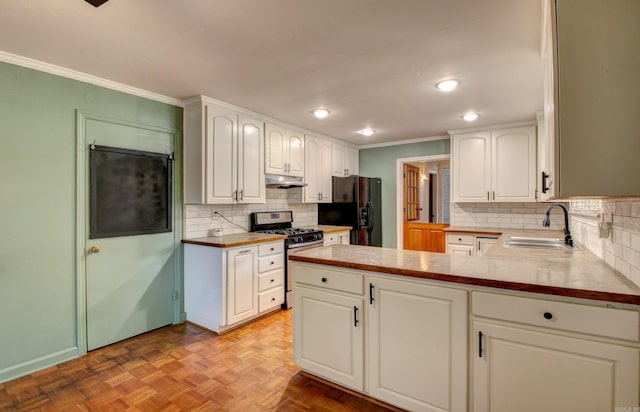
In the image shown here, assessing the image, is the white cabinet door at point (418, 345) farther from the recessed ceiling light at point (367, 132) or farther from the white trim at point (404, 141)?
the white trim at point (404, 141)

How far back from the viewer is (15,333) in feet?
7.47

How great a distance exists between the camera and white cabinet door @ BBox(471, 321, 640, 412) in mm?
1265

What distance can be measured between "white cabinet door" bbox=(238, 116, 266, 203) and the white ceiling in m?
0.36

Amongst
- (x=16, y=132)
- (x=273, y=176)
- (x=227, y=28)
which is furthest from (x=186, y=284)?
(x=227, y=28)

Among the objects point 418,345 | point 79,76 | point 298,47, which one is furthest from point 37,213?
point 418,345

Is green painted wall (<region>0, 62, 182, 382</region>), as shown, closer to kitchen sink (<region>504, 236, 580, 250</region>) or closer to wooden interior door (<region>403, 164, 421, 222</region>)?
kitchen sink (<region>504, 236, 580, 250</region>)

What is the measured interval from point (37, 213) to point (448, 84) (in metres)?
3.45

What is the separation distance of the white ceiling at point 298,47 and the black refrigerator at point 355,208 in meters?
1.80

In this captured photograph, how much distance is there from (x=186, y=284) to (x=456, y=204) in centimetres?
378

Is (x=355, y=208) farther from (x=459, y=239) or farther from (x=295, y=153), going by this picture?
(x=459, y=239)

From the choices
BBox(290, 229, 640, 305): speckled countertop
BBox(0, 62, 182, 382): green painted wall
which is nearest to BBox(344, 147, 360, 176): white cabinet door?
BBox(290, 229, 640, 305): speckled countertop

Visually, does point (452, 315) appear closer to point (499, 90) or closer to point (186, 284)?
point (499, 90)

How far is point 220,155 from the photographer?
3.27m

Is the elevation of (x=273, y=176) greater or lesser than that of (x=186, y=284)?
greater
